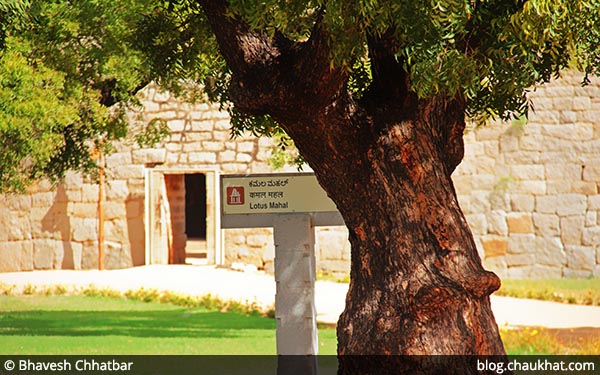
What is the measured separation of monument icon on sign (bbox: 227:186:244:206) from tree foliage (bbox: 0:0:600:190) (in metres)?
0.45

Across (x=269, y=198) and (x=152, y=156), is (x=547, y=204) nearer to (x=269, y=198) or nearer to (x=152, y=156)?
(x=152, y=156)

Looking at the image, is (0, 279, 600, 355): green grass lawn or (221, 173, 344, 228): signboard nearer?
(221, 173, 344, 228): signboard

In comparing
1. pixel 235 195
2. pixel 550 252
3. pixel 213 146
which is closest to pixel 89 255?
pixel 213 146

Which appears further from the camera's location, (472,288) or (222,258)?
(222,258)

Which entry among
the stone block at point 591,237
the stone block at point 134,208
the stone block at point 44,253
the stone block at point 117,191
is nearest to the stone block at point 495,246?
the stone block at point 591,237

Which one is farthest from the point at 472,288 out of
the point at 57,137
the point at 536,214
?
the point at 536,214

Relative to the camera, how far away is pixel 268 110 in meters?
6.97

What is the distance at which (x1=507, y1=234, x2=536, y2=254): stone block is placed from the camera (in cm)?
1673

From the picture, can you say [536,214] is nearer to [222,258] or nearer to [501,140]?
[501,140]

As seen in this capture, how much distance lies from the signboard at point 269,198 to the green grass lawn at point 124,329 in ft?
10.5

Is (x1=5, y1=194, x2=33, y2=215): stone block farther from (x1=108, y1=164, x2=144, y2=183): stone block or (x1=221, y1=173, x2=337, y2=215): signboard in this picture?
(x1=221, y1=173, x2=337, y2=215): signboard

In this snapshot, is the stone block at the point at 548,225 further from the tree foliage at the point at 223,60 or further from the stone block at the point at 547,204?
the tree foliage at the point at 223,60

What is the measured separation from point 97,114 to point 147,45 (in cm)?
300

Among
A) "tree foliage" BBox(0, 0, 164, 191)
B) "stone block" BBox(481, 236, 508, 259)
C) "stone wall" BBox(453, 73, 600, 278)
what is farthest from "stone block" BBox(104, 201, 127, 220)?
"stone block" BBox(481, 236, 508, 259)
